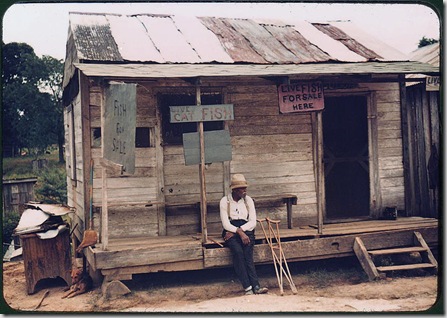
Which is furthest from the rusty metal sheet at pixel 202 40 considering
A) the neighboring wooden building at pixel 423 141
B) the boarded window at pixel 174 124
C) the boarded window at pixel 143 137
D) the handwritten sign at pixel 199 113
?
the neighboring wooden building at pixel 423 141

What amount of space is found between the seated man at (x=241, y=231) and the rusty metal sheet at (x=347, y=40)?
3.80 meters

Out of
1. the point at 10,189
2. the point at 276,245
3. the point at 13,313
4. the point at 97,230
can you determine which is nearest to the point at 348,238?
the point at 276,245

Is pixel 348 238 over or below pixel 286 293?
over

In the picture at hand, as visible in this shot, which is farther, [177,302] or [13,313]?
[177,302]

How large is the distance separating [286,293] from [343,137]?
4135 mm

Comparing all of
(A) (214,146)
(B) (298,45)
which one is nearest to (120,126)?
(A) (214,146)

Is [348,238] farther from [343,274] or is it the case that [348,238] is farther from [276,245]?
[276,245]

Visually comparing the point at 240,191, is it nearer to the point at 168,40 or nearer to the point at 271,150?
the point at 271,150

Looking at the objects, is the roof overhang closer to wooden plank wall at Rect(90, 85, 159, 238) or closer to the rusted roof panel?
wooden plank wall at Rect(90, 85, 159, 238)

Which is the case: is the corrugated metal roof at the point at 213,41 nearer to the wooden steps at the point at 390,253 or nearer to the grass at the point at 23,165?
the wooden steps at the point at 390,253

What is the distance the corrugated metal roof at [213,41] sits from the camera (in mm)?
9000

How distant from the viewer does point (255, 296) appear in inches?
306

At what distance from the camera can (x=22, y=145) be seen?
25.4 metres

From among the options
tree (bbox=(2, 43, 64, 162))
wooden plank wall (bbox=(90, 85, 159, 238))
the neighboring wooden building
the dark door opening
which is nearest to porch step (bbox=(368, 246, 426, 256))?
the dark door opening
